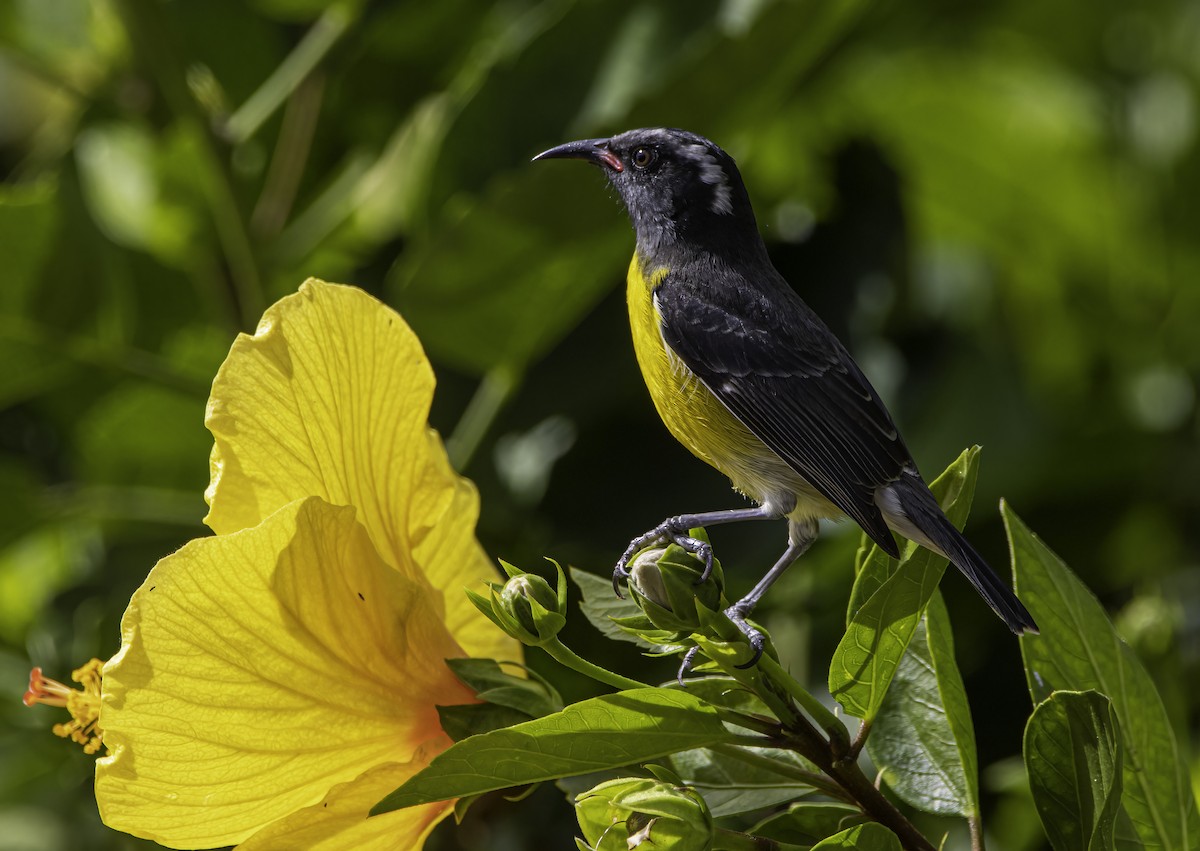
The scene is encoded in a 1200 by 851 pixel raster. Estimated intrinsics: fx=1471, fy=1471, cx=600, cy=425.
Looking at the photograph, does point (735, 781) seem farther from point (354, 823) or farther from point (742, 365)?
point (742, 365)

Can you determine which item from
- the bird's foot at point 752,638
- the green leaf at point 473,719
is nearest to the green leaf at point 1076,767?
the bird's foot at point 752,638

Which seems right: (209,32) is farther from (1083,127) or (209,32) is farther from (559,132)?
(1083,127)

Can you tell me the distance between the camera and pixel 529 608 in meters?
1.44

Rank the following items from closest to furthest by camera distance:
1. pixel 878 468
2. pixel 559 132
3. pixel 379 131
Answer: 1. pixel 878 468
2. pixel 559 132
3. pixel 379 131

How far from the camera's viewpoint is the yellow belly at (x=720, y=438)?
6.71 feet

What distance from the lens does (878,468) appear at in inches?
78.7

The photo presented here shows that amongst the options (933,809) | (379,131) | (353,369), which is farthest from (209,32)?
(933,809)

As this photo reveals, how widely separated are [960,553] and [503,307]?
1151 millimetres

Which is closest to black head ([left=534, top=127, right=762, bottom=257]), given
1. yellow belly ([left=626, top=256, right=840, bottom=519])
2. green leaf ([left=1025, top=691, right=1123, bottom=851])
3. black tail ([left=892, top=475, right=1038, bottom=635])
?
yellow belly ([left=626, top=256, right=840, bottom=519])

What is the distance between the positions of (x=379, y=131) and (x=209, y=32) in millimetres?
450

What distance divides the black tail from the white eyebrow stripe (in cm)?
54

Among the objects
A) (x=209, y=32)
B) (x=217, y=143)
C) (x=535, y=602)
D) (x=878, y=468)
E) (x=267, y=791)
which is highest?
(x=209, y=32)

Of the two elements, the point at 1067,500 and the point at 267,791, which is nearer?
the point at 267,791

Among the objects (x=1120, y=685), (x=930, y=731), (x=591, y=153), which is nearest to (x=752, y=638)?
(x=930, y=731)
